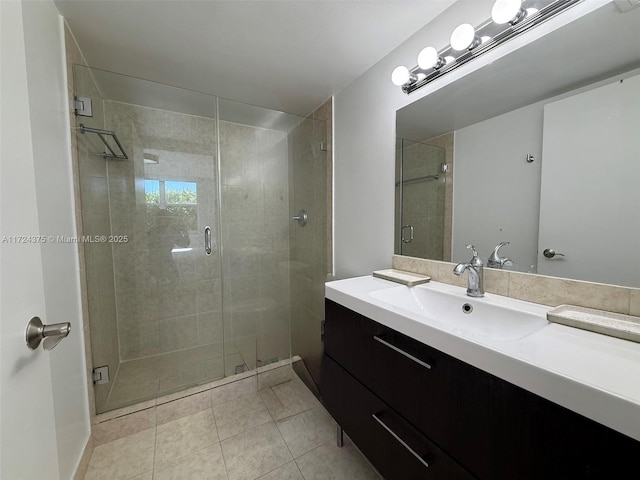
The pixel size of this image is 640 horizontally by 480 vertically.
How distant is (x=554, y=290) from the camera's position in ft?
3.01

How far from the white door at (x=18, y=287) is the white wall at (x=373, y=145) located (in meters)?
1.47

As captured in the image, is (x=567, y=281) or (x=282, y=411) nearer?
(x=567, y=281)

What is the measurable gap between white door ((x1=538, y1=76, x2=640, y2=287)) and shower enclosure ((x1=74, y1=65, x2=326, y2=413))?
4.86 ft

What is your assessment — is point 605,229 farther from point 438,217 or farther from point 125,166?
point 125,166

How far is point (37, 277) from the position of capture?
65 cm

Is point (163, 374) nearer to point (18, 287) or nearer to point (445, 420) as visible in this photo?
point (18, 287)

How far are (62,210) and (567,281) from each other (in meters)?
2.13

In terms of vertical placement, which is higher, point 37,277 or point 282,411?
point 37,277

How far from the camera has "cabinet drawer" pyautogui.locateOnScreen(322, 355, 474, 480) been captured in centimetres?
79

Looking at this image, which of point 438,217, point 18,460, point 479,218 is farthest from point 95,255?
point 479,218

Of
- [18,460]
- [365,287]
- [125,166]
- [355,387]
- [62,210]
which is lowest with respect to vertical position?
[355,387]

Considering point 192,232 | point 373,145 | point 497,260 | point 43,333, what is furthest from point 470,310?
point 192,232

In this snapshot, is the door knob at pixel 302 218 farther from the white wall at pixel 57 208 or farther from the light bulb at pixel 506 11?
the light bulb at pixel 506 11

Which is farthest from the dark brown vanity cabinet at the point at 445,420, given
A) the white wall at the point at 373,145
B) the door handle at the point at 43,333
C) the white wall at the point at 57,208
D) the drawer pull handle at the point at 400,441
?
the white wall at the point at 57,208
